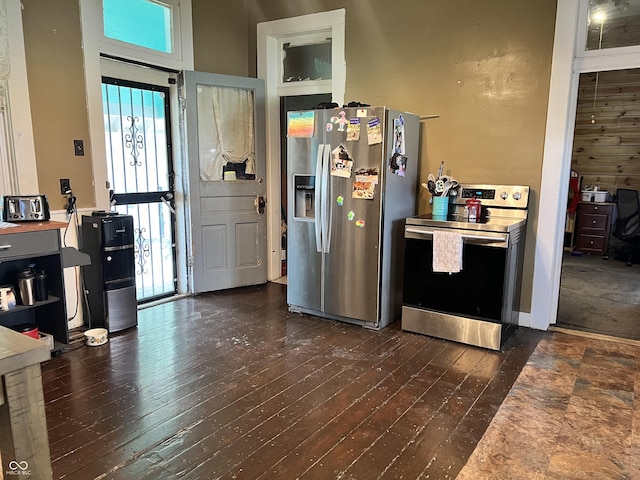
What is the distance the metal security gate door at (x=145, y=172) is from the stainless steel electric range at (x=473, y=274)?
230 centimetres

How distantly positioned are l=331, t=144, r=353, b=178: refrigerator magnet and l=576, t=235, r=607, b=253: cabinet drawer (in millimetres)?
4710

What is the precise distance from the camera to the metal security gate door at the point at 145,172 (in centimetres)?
384

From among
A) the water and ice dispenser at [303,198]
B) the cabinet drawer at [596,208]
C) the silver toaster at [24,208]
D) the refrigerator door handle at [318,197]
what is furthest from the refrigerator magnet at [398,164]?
the cabinet drawer at [596,208]

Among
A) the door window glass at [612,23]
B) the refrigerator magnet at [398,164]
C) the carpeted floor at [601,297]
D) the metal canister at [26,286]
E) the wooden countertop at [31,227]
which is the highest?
the door window glass at [612,23]

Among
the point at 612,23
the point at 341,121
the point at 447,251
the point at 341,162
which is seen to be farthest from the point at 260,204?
the point at 612,23

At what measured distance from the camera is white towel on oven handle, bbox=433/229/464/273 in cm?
316

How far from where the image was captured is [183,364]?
9.59ft

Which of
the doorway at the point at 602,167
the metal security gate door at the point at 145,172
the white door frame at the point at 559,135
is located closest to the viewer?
the white door frame at the point at 559,135

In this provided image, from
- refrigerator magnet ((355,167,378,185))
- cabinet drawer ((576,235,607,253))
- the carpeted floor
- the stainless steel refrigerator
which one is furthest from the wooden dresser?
refrigerator magnet ((355,167,378,185))

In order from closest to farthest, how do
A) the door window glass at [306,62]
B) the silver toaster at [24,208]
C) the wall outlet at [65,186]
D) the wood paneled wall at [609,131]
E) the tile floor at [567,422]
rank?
the tile floor at [567,422], the silver toaster at [24,208], the wall outlet at [65,186], the door window glass at [306,62], the wood paneled wall at [609,131]

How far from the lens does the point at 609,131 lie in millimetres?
6594

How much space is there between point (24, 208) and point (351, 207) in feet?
7.23

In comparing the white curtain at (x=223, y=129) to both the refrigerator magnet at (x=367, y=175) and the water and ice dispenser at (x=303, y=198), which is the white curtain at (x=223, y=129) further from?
the refrigerator magnet at (x=367, y=175)

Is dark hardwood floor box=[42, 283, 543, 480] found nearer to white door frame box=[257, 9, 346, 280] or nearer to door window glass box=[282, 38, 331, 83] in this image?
white door frame box=[257, 9, 346, 280]
